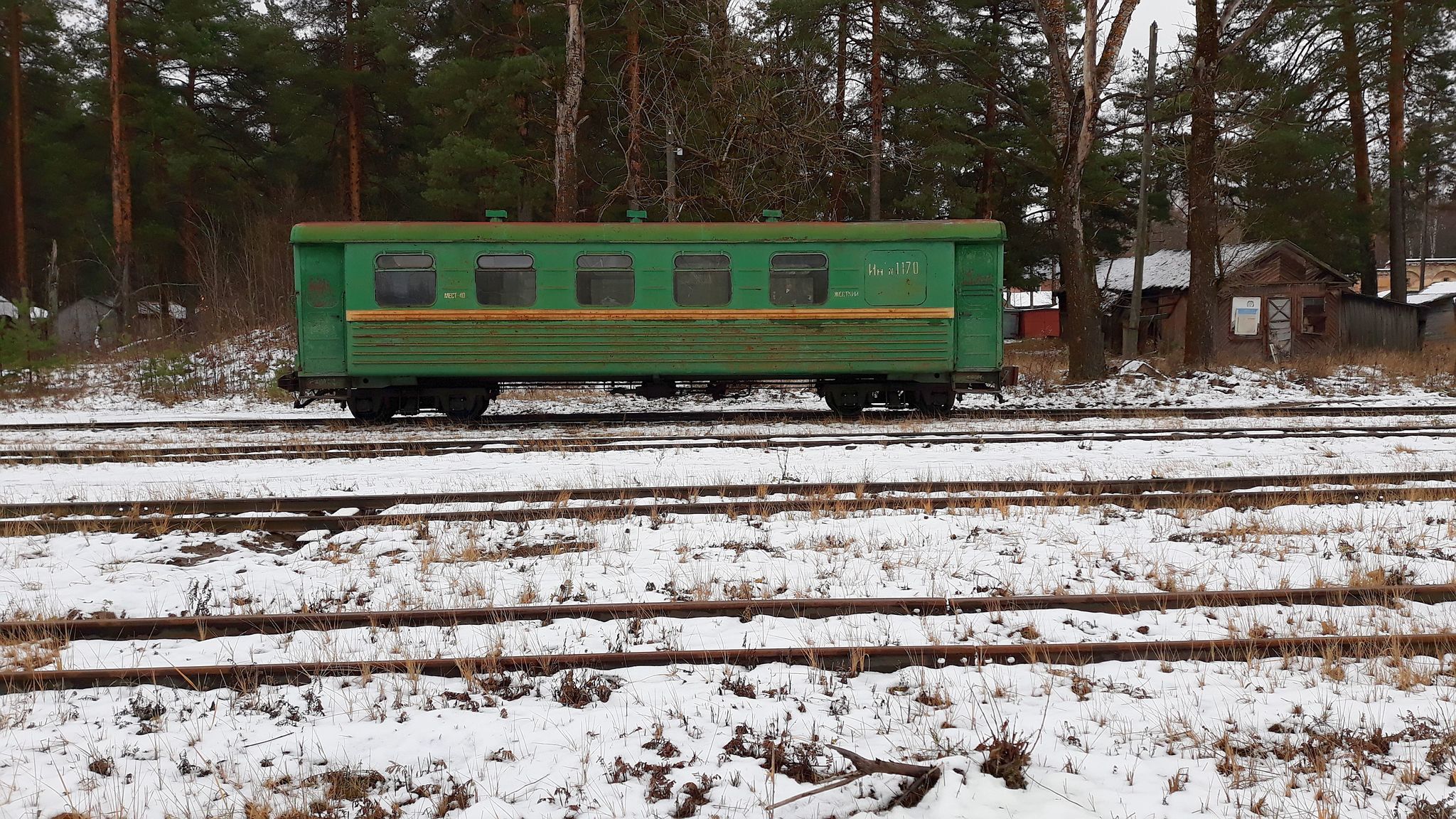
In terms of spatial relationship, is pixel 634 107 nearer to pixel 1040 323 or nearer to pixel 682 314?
pixel 682 314

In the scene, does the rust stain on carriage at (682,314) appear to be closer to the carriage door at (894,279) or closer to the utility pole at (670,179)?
the carriage door at (894,279)

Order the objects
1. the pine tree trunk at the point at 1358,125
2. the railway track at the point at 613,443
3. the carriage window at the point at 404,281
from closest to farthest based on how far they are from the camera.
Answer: the railway track at the point at 613,443 < the carriage window at the point at 404,281 < the pine tree trunk at the point at 1358,125

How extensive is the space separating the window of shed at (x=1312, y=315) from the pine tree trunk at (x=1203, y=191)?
1680 centimetres

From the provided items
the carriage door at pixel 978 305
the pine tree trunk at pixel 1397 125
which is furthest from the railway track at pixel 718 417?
the pine tree trunk at pixel 1397 125

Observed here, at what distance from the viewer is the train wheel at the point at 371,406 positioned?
14.0 meters

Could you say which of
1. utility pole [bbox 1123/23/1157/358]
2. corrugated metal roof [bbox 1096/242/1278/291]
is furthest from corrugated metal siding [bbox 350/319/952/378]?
corrugated metal roof [bbox 1096/242/1278/291]

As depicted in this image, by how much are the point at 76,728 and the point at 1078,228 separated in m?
16.9

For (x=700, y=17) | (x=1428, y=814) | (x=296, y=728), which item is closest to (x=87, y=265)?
(x=700, y=17)

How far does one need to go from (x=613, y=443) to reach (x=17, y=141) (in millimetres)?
37789

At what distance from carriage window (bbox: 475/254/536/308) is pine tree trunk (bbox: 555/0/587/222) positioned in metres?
5.32

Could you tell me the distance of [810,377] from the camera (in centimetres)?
1398

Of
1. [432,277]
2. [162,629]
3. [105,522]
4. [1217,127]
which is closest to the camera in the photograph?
[162,629]

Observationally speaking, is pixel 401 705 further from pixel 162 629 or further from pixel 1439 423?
pixel 1439 423

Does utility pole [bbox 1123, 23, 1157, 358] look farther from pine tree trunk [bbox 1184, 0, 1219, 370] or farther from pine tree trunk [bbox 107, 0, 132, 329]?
pine tree trunk [bbox 107, 0, 132, 329]
